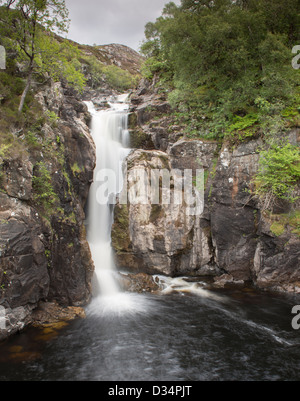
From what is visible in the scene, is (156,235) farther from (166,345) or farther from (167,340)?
(166,345)

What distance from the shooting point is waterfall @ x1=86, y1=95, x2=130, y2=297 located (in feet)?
41.7

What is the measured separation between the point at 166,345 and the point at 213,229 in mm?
6821

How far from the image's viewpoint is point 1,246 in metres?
7.64

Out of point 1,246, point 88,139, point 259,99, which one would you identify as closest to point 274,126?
point 259,99

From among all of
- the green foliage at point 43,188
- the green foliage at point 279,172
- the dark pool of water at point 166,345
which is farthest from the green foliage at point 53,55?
the dark pool of water at point 166,345

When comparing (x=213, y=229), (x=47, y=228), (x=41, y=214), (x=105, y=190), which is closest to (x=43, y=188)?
(x=41, y=214)

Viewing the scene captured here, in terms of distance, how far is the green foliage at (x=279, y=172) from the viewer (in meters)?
11.1

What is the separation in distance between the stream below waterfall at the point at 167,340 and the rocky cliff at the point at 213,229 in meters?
1.35

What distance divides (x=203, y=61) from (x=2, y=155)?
38.0ft

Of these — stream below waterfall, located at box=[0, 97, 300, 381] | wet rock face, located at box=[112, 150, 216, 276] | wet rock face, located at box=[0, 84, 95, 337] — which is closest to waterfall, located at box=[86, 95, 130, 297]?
stream below waterfall, located at box=[0, 97, 300, 381]

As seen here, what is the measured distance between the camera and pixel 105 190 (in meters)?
15.2

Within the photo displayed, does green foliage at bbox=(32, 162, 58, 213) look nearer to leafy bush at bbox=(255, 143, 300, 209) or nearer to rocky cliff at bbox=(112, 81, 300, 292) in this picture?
rocky cliff at bbox=(112, 81, 300, 292)
